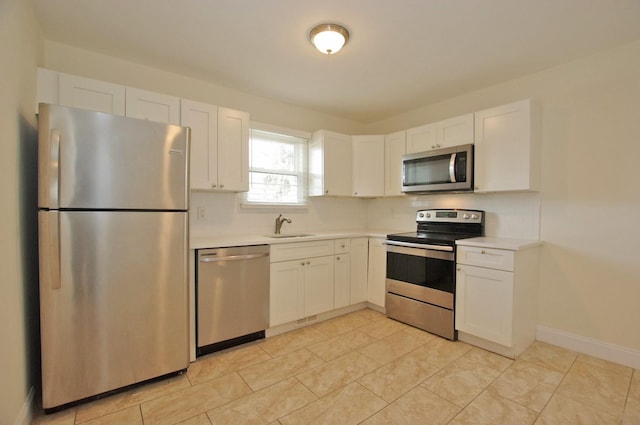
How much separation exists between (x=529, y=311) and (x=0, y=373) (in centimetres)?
355

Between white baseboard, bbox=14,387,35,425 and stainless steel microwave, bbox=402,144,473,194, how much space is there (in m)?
3.41

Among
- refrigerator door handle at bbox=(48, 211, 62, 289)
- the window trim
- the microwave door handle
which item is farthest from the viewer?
the window trim

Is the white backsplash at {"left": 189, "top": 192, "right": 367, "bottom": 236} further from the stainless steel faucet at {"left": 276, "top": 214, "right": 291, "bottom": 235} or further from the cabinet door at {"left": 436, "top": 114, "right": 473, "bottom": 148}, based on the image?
the cabinet door at {"left": 436, "top": 114, "right": 473, "bottom": 148}

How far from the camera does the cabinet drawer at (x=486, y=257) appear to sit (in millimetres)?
2359

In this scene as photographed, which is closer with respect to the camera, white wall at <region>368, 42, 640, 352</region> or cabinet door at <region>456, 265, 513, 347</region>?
white wall at <region>368, 42, 640, 352</region>

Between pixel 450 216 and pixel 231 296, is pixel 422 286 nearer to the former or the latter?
pixel 450 216

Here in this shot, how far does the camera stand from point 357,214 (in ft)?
13.9

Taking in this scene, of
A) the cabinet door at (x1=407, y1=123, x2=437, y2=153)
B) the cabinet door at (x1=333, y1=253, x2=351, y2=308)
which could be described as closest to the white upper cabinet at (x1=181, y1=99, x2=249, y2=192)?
the cabinet door at (x1=333, y1=253, x2=351, y2=308)

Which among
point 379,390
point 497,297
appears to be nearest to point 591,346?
point 497,297

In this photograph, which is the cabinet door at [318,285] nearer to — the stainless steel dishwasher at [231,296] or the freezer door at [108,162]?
the stainless steel dishwasher at [231,296]

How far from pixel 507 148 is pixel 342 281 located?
2.06 m

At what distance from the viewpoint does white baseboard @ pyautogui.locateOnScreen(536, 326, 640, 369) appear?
7.34ft

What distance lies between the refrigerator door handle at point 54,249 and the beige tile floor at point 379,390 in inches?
31.3

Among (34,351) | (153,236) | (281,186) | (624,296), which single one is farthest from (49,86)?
(624,296)
